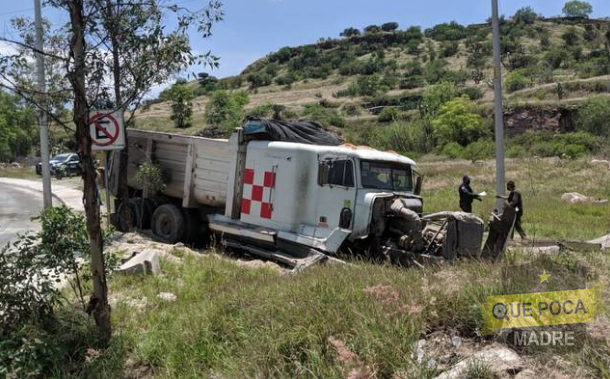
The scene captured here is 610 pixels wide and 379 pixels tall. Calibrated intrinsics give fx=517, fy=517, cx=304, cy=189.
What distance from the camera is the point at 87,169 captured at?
189 inches

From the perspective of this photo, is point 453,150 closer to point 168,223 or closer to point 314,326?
point 168,223

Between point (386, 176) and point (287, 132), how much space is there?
219 centimetres

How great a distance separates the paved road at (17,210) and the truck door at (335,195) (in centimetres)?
682

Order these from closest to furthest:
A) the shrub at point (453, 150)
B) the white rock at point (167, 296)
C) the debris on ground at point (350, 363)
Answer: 1. the debris on ground at point (350, 363)
2. the white rock at point (167, 296)
3. the shrub at point (453, 150)

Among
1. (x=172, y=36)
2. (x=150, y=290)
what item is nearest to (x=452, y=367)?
(x=172, y=36)

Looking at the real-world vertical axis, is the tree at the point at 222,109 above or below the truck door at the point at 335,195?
above

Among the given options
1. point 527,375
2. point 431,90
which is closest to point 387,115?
point 431,90

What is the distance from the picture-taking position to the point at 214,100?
226 feet

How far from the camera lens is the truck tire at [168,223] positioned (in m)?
11.5

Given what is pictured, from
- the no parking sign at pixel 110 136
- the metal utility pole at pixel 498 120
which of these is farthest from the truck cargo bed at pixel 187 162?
the metal utility pole at pixel 498 120

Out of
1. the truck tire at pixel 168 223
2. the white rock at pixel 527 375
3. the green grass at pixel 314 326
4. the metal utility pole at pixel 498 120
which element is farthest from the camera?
the metal utility pole at pixel 498 120

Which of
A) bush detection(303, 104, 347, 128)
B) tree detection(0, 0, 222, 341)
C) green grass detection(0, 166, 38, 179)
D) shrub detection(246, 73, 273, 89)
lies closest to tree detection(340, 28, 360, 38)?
shrub detection(246, 73, 273, 89)

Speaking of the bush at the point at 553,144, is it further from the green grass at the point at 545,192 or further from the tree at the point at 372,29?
the tree at the point at 372,29

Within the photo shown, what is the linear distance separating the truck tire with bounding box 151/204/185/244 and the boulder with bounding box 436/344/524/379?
901cm
